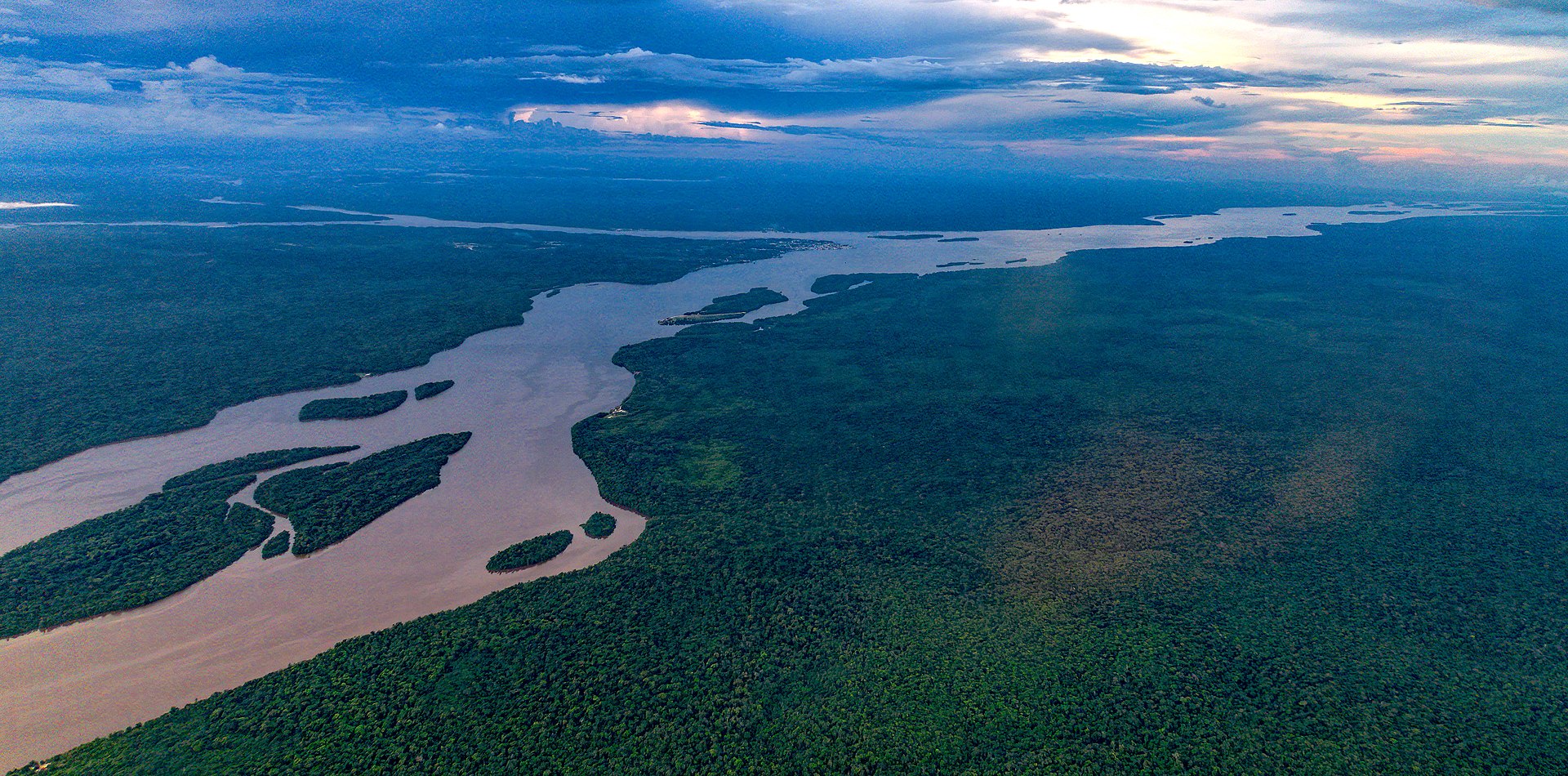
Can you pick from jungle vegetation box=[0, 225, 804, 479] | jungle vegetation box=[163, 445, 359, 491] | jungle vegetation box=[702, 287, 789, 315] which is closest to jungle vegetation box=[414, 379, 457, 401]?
jungle vegetation box=[0, 225, 804, 479]

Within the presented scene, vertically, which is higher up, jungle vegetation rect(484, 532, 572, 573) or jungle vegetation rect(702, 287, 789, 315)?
jungle vegetation rect(702, 287, 789, 315)

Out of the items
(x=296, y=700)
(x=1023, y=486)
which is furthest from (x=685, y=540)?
(x=1023, y=486)

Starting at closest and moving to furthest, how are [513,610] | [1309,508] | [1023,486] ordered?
1. [513,610]
2. [1309,508]
3. [1023,486]

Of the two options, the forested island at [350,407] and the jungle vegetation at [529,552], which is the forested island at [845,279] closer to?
the forested island at [350,407]

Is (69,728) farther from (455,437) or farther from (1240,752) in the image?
(1240,752)

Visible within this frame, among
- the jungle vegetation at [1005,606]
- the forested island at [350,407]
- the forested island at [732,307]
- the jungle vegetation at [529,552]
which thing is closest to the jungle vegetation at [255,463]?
the forested island at [350,407]

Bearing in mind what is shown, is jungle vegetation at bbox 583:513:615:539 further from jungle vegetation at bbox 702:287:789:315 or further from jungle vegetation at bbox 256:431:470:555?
jungle vegetation at bbox 702:287:789:315

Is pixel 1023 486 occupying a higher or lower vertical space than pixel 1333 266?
lower
